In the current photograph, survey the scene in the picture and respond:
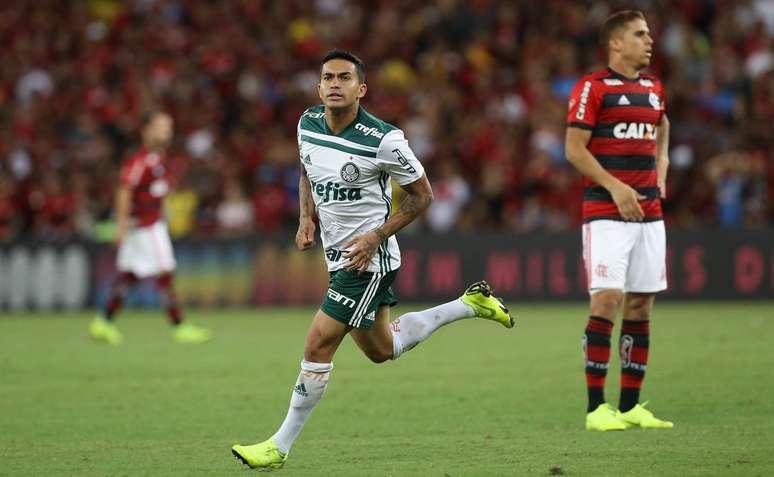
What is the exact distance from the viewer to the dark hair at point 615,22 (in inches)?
332

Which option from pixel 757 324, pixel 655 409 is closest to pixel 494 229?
pixel 757 324

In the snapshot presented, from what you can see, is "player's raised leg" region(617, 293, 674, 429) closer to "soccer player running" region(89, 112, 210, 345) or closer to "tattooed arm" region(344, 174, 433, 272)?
"tattooed arm" region(344, 174, 433, 272)

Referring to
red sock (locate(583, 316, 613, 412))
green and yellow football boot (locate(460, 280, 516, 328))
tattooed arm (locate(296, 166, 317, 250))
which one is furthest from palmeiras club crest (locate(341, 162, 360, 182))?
red sock (locate(583, 316, 613, 412))

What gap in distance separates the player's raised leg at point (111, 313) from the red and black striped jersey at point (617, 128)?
806cm

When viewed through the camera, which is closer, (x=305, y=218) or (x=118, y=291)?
(x=305, y=218)

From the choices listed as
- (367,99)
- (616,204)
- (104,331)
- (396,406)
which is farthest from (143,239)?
(367,99)

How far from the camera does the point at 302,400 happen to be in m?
7.06

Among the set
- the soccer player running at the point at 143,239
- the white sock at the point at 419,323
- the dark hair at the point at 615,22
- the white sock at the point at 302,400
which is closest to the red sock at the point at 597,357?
the white sock at the point at 419,323

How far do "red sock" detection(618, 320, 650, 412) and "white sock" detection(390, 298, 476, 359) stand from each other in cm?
112

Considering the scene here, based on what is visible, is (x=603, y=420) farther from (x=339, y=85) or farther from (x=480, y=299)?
(x=339, y=85)

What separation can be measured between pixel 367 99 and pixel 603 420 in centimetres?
1577

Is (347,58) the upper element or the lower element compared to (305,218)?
upper

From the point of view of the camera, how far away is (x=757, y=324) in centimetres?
1534

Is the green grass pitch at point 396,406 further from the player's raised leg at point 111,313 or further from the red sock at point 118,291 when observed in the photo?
the red sock at point 118,291
